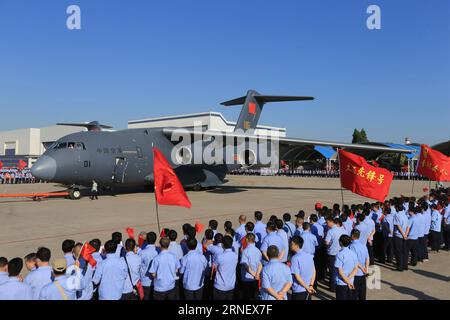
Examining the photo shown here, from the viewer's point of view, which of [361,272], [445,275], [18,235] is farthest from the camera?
[18,235]

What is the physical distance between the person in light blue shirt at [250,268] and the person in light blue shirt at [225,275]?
0.93 feet

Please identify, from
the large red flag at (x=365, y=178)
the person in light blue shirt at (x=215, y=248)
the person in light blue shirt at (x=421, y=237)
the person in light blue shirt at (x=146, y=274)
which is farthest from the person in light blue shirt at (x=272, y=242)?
the large red flag at (x=365, y=178)

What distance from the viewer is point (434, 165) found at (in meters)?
13.6

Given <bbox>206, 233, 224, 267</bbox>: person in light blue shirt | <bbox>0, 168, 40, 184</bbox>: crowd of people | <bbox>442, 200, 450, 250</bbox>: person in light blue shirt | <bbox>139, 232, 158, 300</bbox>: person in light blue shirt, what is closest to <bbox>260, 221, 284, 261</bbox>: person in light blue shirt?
<bbox>206, 233, 224, 267</bbox>: person in light blue shirt

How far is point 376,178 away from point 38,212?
12834 mm

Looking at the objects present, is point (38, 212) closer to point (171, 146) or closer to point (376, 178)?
point (171, 146)

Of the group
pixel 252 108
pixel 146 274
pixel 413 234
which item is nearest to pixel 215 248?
pixel 146 274

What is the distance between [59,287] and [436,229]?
9172 mm

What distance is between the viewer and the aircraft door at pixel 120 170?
1870 centimetres

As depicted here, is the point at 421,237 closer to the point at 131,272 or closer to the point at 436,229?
the point at 436,229

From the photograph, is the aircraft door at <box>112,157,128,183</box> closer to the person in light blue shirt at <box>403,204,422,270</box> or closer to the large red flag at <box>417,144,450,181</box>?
the large red flag at <box>417,144,450,181</box>

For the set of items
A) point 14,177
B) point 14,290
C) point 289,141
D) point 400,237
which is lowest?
point 14,177

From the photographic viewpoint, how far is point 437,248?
9242 millimetres
